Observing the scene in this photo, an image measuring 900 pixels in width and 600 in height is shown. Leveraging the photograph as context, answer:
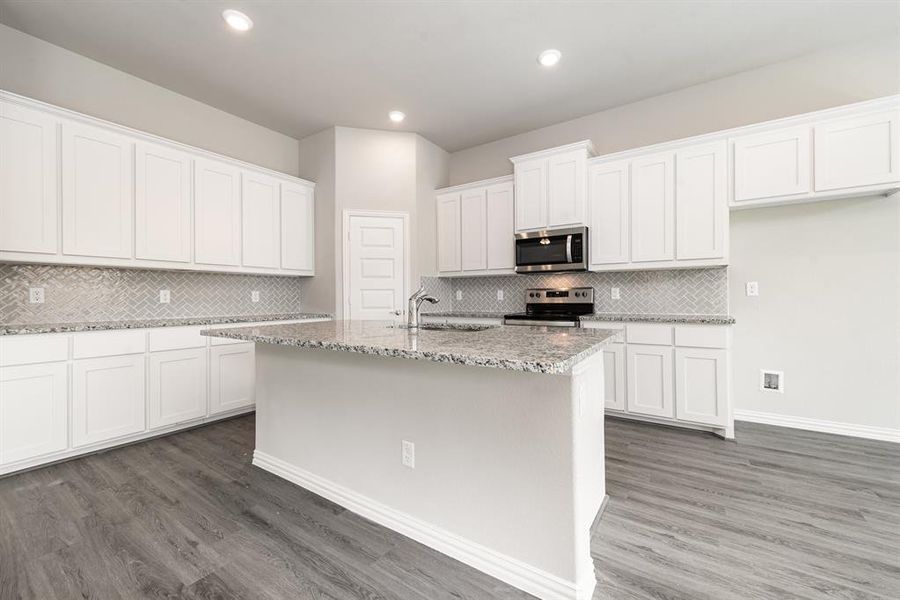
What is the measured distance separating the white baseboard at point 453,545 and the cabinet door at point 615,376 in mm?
2191

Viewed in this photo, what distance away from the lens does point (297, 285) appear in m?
4.74

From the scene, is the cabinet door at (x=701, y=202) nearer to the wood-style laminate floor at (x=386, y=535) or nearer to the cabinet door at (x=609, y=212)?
the cabinet door at (x=609, y=212)

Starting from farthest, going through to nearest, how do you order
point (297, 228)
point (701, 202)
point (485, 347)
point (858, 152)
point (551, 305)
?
point (297, 228), point (551, 305), point (701, 202), point (858, 152), point (485, 347)

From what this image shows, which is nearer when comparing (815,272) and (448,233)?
(815,272)

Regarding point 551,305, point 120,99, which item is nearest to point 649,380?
point 551,305

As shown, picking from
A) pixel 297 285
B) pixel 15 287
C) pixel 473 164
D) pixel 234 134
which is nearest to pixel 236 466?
pixel 15 287

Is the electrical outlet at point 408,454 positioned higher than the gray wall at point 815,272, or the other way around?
the gray wall at point 815,272

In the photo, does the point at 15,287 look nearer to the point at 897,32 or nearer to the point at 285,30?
the point at 285,30

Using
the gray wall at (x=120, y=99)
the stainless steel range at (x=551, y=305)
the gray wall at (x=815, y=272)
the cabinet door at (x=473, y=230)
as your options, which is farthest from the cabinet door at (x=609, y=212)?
the gray wall at (x=120, y=99)

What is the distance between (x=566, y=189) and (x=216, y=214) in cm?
341

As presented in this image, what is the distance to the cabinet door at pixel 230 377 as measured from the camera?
134 inches

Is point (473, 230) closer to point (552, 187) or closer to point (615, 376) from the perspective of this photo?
point (552, 187)

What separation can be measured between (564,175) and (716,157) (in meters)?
→ 1.26

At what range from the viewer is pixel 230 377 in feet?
11.6
